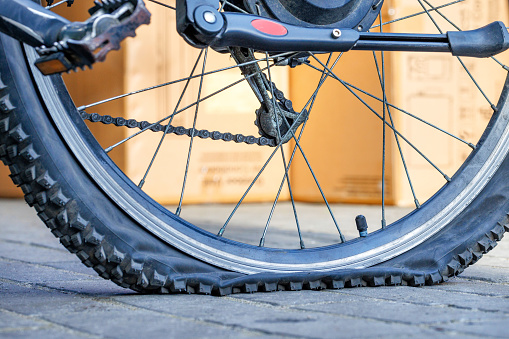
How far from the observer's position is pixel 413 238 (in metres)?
1.38

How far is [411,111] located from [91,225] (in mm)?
2604

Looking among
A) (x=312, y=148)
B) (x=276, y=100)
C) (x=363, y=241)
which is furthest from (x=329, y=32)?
(x=312, y=148)

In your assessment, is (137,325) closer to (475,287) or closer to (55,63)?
(55,63)

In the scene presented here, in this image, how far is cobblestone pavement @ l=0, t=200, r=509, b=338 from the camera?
0.93 metres

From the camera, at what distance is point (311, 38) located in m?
1.17

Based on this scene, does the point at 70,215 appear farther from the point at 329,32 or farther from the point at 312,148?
the point at 312,148

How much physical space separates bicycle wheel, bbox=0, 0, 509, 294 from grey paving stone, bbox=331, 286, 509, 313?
33 millimetres

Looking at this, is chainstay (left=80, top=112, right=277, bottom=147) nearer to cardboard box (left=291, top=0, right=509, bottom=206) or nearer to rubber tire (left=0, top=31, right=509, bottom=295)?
rubber tire (left=0, top=31, right=509, bottom=295)

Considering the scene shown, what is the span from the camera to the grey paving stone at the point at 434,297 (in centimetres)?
112

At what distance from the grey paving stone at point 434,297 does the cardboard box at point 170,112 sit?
2383 millimetres

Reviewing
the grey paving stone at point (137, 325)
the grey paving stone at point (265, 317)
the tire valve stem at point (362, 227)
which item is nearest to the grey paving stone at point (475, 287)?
the tire valve stem at point (362, 227)

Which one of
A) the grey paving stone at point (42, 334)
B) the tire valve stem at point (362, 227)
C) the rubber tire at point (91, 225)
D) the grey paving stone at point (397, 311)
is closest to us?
the grey paving stone at point (42, 334)

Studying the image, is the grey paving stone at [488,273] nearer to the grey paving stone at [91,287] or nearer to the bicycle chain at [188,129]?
the bicycle chain at [188,129]

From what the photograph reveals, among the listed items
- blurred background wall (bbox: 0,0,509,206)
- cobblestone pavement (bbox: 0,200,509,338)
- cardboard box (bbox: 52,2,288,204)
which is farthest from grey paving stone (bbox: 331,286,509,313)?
cardboard box (bbox: 52,2,288,204)
